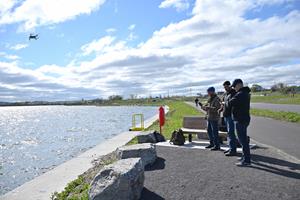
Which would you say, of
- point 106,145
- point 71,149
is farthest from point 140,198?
point 71,149

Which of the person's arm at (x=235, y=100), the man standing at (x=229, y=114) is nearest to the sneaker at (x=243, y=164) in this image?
the man standing at (x=229, y=114)

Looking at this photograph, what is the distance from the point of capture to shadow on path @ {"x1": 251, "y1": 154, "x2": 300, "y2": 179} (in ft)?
26.2

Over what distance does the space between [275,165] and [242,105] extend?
173cm

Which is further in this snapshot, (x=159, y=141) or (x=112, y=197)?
(x=159, y=141)

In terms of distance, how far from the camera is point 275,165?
29.0ft

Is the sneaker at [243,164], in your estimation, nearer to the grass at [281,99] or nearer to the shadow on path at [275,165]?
the shadow on path at [275,165]

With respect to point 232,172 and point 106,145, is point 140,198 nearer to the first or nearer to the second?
point 232,172

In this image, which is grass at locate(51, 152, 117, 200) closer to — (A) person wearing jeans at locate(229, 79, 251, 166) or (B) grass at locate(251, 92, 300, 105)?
(A) person wearing jeans at locate(229, 79, 251, 166)

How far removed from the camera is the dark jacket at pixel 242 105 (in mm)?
8766

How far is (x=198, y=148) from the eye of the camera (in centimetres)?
1164

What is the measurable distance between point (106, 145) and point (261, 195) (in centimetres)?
1122

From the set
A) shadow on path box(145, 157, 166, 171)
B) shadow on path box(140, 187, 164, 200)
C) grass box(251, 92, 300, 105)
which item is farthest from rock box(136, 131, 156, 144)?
grass box(251, 92, 300, 105)

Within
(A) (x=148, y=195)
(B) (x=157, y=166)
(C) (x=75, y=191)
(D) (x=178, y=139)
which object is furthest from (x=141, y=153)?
(D) (x=178, y=139)

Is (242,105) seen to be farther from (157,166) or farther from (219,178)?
(157,166)
